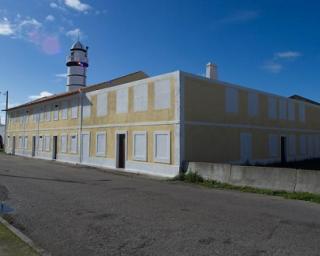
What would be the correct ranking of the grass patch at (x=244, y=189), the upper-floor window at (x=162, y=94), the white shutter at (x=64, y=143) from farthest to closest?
1. the white shutter at (x=64, y=143)
2. the upper-floor window at (x=162, y=94)
3. the grass patch at (x=244, y=189)

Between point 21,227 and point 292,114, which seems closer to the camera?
point 21,227

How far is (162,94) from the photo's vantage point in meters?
18.5

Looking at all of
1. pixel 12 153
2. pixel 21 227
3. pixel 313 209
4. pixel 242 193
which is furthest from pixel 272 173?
pixel 12 153

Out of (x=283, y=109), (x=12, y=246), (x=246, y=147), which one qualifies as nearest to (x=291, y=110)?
(x=283, y=109)

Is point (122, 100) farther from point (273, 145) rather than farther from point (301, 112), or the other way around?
point (301, 112)

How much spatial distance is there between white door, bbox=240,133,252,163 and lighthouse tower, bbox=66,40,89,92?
27.8 m

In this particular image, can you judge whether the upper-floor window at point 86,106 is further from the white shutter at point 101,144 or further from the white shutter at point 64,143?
the white shutter at point 64,143

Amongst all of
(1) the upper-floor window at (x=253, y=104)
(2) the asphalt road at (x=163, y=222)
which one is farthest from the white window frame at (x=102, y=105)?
(2) the asphalt road at (x=163, y=222)

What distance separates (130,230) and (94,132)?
1797cm

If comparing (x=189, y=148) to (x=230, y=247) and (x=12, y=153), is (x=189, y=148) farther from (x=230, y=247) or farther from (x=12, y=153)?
(x=12, y=153)

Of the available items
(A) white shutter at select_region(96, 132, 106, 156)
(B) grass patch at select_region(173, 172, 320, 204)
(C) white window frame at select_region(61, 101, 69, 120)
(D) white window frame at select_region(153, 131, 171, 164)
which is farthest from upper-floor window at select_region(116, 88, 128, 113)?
Result: (C) white window frame at select_region(61, 101, 69, 120)

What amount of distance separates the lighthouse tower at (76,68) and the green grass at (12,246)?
39513mm

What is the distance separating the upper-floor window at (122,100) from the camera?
21.4 meters

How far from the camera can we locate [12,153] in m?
40.4
